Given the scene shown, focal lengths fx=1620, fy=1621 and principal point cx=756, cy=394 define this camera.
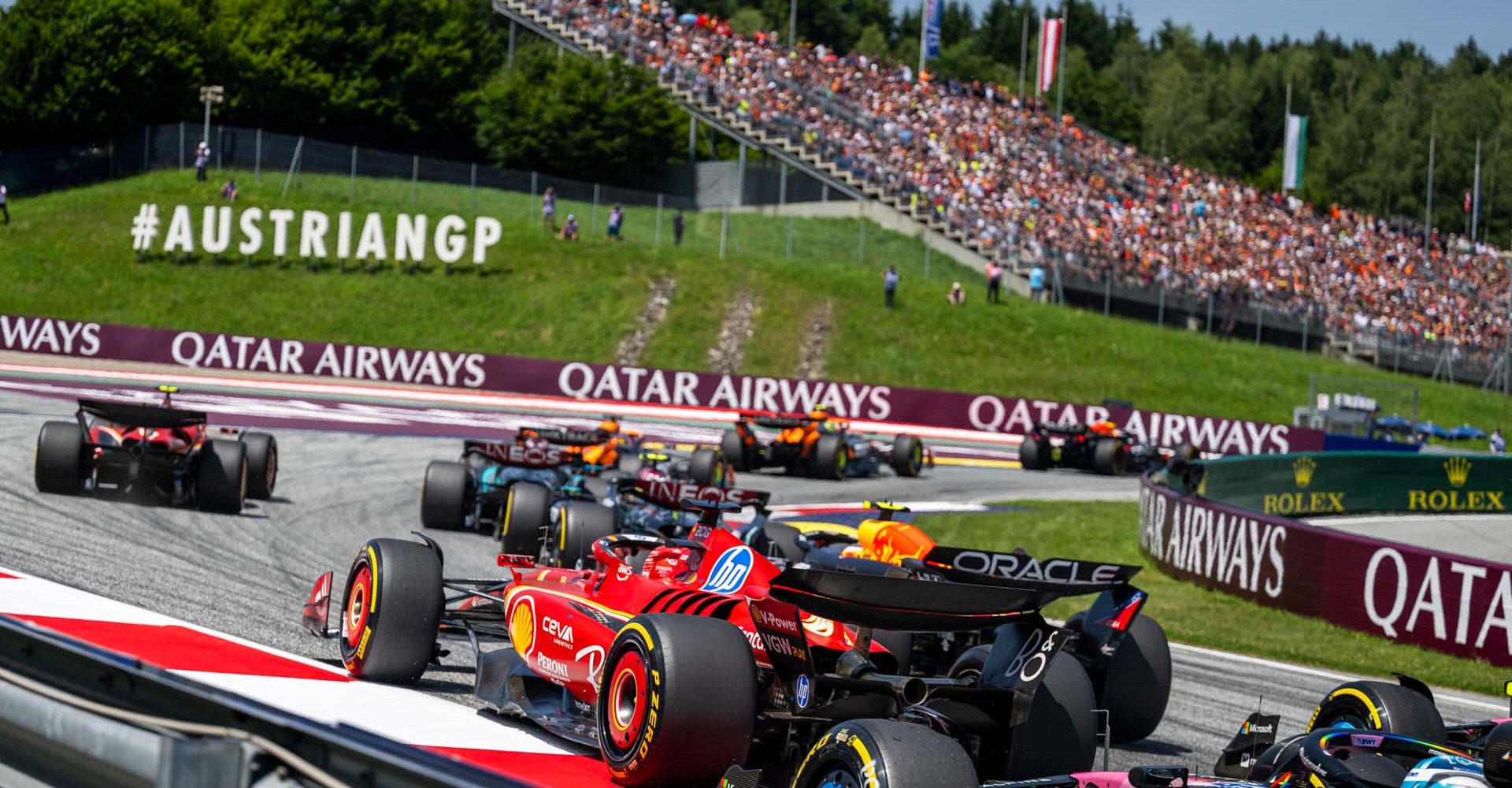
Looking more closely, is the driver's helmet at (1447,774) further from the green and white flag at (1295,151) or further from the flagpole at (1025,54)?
the green and white flag at (1295,151)

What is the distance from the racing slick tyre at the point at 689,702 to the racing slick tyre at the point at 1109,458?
28.0 metres

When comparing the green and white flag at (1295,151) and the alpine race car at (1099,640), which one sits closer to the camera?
the alpine race car at (1099,640)

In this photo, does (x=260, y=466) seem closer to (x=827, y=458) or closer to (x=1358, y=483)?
(x=827, y=458)

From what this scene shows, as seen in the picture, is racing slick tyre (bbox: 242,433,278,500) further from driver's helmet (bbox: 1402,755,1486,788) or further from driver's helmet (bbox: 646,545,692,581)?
driver's helmet (bbox: 1402,755,1486,788)

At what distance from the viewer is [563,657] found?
26.1ft

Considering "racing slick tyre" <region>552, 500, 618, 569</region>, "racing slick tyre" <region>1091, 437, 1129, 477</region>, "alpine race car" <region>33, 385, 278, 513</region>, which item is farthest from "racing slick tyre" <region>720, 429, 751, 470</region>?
"racing slick tyre" <region>552, 500, 618, 569</region>

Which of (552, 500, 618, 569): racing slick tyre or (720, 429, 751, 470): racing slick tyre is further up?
(552, 500, 618, 569): racing slick tyre

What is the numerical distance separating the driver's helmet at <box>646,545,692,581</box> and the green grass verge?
7.81 m

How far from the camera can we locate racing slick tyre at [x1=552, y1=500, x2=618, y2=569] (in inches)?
524

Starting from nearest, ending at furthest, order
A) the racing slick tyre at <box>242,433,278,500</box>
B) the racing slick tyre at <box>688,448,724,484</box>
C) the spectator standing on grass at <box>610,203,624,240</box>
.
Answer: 1. the racing slick tyre at <box>242,433,278,500</box>
2. the racing slick tyre at <box>688,448,724,484</box>
3. the spectator standing on grass at <box>610,203,624,240</box>

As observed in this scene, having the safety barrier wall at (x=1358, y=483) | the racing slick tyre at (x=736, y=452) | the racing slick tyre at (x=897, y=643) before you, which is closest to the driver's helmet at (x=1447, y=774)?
the racing slick tyre at (x=897, y=643)

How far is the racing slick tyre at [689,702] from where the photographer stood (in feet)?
20.7

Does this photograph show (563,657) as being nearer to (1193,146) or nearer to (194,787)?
(194,787)

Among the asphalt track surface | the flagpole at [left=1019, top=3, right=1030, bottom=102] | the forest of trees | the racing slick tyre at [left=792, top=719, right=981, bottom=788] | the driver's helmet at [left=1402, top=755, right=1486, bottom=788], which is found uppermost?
the flagpole at [left=1019, top=3, right=1030, bottom=102]
